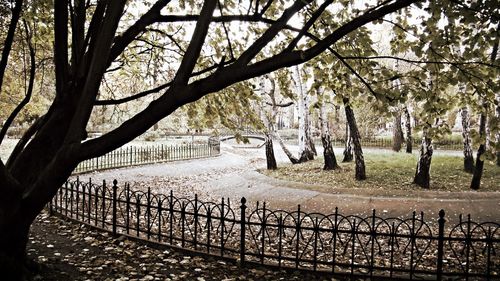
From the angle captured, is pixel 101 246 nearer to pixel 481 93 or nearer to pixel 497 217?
pixel 481 93

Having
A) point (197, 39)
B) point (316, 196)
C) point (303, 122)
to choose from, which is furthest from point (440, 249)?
point (303, 122)

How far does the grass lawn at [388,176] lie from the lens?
42.6ft

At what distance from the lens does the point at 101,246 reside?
21.2ft

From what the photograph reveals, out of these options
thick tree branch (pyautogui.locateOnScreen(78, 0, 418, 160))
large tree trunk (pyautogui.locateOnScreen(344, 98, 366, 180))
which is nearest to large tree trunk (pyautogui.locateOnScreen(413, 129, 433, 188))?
large tree trunk (pyautogui.locateOnScreen(344, 98, 366, 180))

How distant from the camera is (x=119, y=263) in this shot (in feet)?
18.7

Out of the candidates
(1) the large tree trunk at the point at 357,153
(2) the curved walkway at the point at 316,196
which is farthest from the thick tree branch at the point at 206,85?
(1) the large tree trunk at the point at 357,153

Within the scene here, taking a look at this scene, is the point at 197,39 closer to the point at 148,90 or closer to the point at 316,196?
the point at 148,90

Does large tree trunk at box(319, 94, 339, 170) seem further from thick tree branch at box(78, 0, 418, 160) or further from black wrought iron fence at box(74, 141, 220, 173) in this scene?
thick tree branch at box(78, 0, 418, 160)

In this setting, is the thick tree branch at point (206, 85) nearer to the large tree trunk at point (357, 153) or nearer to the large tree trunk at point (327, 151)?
the large tree trunk at point (357, 153)

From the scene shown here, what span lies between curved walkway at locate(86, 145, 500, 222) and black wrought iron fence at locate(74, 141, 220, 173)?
1.34 m

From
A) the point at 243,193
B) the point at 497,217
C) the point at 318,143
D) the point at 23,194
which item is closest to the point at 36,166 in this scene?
the point at 23,194

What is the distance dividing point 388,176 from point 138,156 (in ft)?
43.6

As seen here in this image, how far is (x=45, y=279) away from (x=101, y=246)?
156cm

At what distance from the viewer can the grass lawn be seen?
42.6 feet
